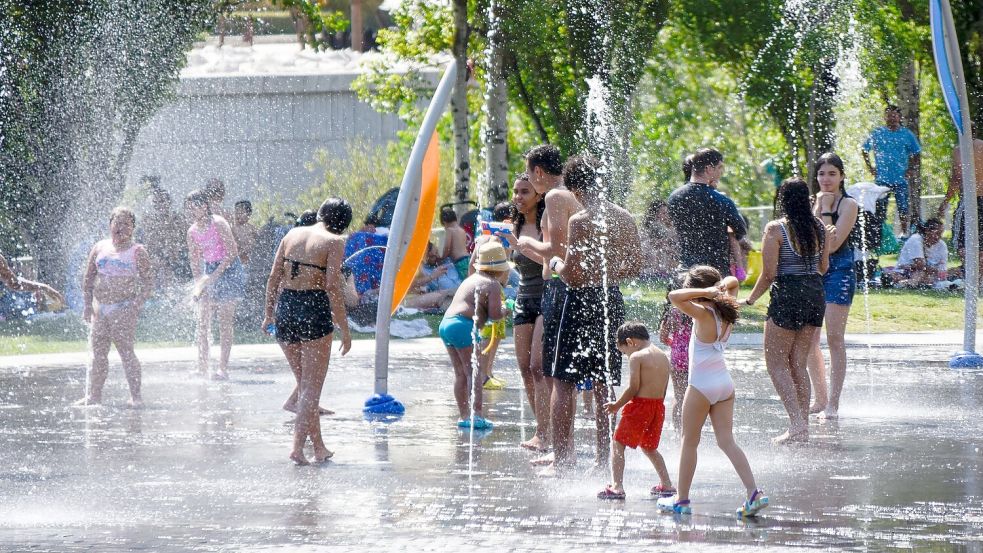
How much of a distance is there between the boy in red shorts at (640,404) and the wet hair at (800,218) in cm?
202

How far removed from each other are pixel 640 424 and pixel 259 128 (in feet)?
76.0

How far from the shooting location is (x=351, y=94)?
30.3 m

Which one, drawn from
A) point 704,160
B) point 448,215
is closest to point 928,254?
point 448,215

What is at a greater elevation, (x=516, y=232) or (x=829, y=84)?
(x=829, y=84)

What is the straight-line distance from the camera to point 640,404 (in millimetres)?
7406

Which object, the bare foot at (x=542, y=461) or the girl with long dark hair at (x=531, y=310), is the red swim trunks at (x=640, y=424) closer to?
the bare foot at (x=542, y=461)

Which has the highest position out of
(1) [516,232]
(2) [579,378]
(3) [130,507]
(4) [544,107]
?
(4) [544,107]

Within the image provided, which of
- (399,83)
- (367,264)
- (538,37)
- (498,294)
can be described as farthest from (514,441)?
(399,83)

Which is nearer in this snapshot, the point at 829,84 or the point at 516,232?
the point at 516,232

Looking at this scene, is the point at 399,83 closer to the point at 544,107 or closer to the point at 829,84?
the point at 544,107

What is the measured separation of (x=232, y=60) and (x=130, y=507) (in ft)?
89.4

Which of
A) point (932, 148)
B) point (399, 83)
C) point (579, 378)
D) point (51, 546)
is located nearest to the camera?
point (51, 546)

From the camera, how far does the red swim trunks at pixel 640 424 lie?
739cm

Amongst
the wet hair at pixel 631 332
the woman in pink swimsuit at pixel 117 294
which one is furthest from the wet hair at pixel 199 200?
the wet hair at pixel 631 332
